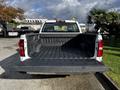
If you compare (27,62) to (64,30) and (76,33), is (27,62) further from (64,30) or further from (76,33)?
(64,30)

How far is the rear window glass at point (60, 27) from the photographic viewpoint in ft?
34.3

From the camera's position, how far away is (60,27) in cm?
1062

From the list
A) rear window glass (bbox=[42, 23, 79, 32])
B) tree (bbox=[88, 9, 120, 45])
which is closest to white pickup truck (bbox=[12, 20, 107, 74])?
rear window glass (bbox=[42, 23, 79, 32])

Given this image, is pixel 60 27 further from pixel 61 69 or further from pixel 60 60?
pixel 61 69

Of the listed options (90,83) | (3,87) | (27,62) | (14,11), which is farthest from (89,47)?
(14,11)

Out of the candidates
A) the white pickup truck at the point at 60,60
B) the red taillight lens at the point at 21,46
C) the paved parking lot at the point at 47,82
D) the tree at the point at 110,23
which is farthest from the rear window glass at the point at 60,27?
the tree at the point at 110,23

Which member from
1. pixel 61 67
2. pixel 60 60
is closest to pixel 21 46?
pixel 60 60

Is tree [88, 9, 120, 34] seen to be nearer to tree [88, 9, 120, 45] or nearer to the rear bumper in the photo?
tree [88, 9, 120, 45]

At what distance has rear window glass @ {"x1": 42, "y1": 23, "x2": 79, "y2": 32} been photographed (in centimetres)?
1046

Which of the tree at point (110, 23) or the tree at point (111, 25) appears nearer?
the tree at point (111, 25)

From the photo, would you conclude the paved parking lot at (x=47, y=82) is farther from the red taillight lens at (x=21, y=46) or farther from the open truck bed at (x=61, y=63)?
the red taillight lens at (x=21, y=46)

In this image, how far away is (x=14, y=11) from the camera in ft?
118

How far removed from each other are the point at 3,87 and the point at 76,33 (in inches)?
154

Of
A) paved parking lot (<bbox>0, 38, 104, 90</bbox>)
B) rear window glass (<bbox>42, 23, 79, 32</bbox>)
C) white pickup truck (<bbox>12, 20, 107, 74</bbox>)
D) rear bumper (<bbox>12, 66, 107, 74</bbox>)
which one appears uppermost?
rear window glass (<bbox>42, 23, 79, 32</bbox>)
